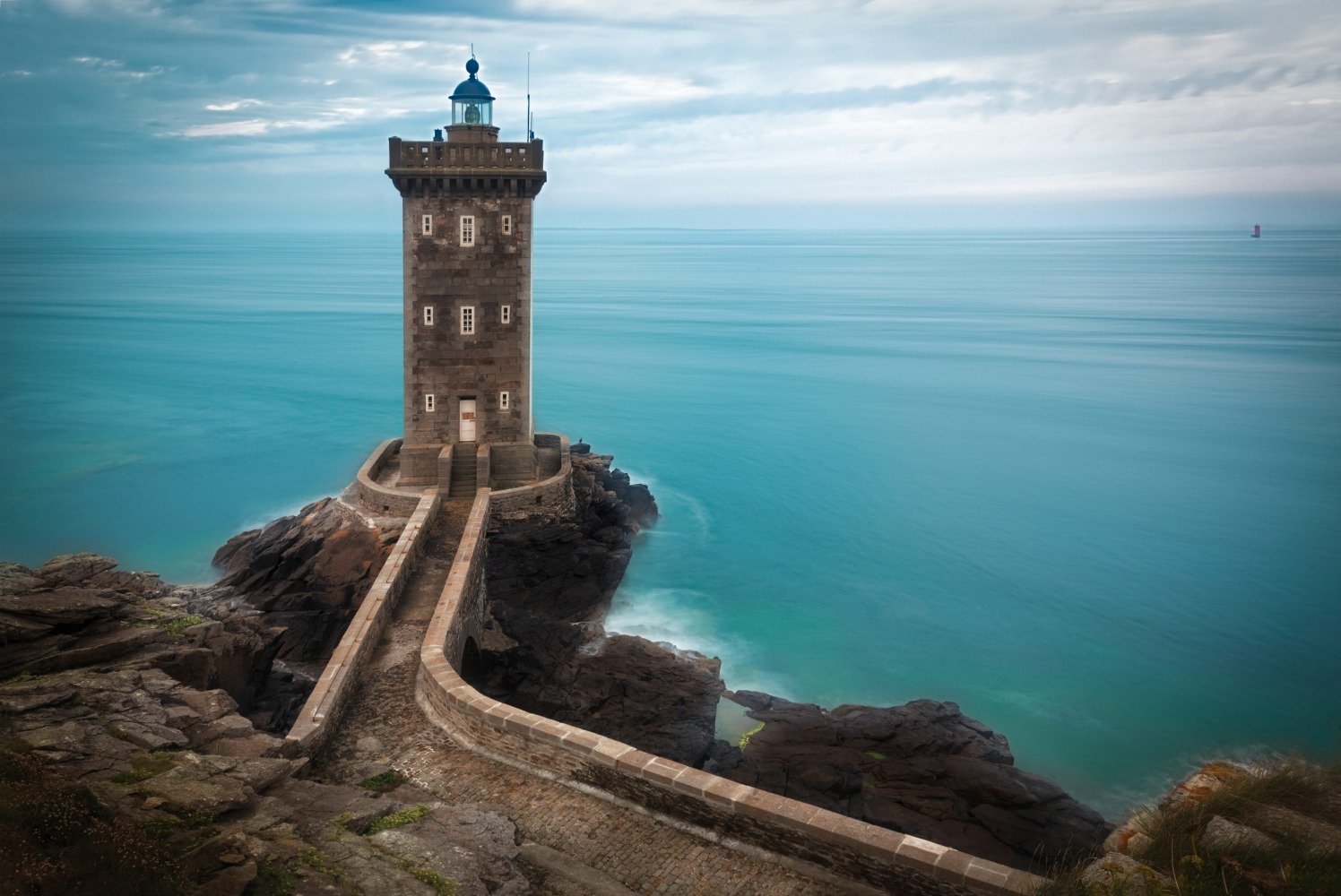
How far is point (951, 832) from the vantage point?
484 inches

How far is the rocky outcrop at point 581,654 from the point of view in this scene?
15.1 m

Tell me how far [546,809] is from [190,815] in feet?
10.7

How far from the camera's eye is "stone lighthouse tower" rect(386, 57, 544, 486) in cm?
1984

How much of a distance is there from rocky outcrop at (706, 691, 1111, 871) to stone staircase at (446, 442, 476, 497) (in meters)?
8.46

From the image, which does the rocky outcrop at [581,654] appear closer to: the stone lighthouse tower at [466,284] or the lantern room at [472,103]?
the stone lighthouse tower at [466,284]

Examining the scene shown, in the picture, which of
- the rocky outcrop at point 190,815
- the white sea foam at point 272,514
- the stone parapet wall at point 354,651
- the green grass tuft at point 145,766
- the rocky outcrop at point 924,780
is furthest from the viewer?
the white sea foam at point 272,514

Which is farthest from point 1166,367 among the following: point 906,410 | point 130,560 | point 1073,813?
point 130,560

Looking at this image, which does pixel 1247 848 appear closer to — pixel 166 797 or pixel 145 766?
pixel 166 797

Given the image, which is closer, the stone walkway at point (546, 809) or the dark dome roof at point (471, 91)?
the stone walkway at point (546, 809)

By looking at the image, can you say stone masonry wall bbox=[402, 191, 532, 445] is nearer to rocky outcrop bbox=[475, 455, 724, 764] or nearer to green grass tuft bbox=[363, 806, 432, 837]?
rocky outcrop bbox=[475, 455, 724, 764]

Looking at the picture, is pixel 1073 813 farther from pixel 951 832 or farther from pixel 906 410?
pixel 906 410

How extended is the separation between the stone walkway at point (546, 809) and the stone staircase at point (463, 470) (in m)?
8.08

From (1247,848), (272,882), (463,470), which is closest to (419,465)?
(463,470)

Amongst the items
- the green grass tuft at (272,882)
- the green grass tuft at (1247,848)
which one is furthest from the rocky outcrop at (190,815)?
the green grass tuft at (1247,848)
